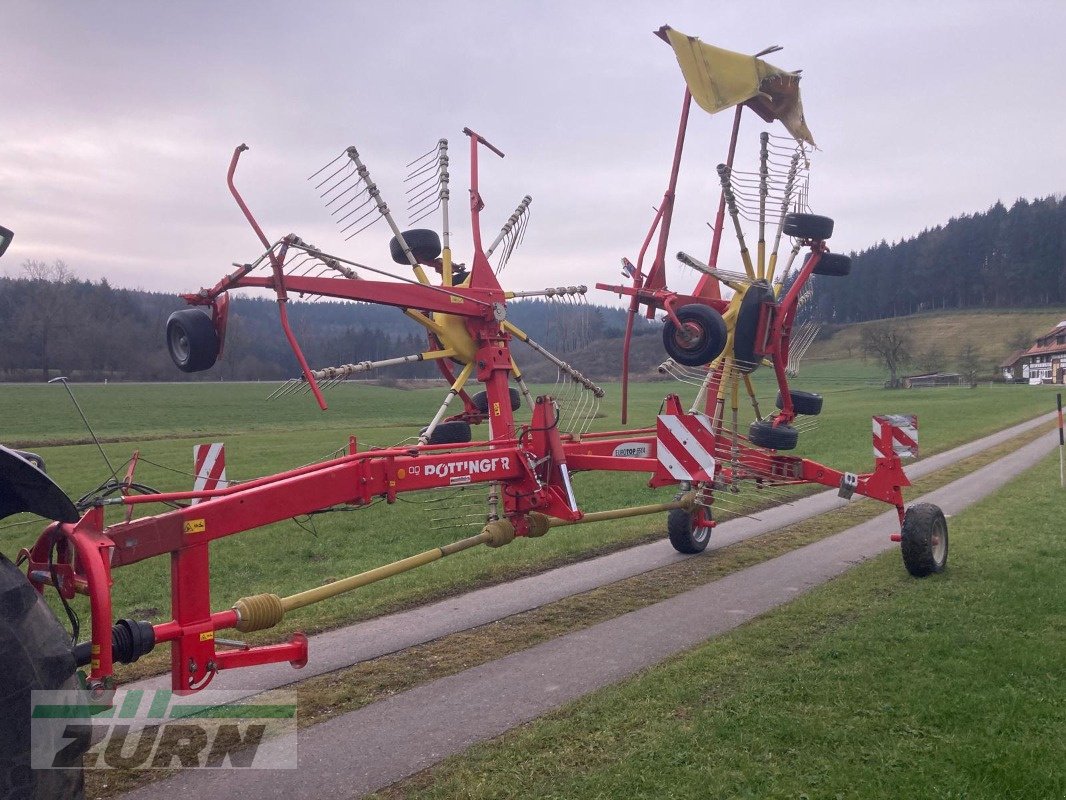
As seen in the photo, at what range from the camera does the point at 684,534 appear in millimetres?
9414

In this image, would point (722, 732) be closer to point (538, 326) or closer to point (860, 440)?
point (538, 326)

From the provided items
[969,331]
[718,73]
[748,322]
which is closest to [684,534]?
[748,322]

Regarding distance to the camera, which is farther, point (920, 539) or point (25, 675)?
point (920, 539)

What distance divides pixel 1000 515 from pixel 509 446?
8483 mm

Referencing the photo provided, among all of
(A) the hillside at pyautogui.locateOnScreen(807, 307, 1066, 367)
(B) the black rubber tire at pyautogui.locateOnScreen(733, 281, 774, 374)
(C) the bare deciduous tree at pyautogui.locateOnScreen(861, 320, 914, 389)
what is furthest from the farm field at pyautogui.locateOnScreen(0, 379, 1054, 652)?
(A) the hillside at pyautogui.locateOnScreen(807, 307, 1066, 367)

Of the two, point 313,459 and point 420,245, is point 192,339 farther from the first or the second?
point 313,459

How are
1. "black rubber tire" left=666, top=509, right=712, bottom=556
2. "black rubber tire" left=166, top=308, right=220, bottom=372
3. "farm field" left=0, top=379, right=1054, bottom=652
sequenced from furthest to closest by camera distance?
1. "black rubber tire" left=666, top=509, right=712, bottom=556
2. "farm field" left=0, top=379, right=1054, bottom=652
3. "black rubber tire" left=166, top=308, right=220, bottom=372

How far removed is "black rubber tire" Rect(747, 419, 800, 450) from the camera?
8.27 meters

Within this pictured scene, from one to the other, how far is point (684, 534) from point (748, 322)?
263 centimetres

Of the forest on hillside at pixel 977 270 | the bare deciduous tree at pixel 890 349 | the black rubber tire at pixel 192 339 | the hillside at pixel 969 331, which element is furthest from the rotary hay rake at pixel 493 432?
the forest on hillside at pixel 977 270

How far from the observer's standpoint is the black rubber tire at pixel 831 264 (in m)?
8.86

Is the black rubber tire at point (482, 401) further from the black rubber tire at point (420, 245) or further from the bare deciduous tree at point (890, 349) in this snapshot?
the bare deciduous tree at point (890, 349)

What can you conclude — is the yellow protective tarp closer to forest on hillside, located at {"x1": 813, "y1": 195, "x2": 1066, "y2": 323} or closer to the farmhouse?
the farmhouse

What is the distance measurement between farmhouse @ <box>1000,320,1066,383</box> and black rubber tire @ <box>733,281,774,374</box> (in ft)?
291
